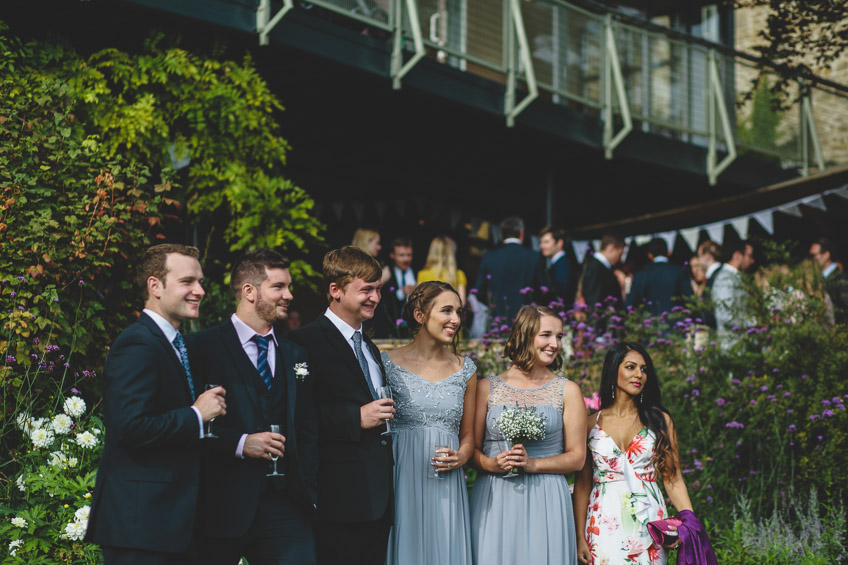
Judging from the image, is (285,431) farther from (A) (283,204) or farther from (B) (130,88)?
(B) (130,88)

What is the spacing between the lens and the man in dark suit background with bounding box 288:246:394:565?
441 centimetres

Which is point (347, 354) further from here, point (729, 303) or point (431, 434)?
point (729, 303)

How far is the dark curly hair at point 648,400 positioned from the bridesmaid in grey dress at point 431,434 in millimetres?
853

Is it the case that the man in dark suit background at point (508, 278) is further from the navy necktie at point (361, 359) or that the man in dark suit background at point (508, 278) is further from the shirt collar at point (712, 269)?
the navy necktie at point (361, 359)

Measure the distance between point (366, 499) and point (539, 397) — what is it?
119 centimetres

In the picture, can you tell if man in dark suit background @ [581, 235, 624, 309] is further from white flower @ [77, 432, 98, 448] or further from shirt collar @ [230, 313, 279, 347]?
shirt collar @ [230, 313, 279, 347]

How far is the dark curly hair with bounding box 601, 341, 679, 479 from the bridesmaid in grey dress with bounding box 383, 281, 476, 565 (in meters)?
0.85

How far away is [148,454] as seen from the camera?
3768mm

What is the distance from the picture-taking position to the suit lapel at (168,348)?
12.7 ft

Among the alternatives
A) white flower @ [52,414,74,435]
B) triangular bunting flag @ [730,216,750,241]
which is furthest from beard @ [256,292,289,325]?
triangular bunting flag @ [730,216,750,241]

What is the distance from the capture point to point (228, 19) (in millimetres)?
8773

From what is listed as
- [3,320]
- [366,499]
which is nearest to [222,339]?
[366,499]

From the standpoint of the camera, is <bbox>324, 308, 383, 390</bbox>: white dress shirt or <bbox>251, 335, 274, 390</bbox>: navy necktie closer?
<bbox>251, 335, 274, 390</bbox>: navy necktie

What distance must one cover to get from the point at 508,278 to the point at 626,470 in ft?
13.1
